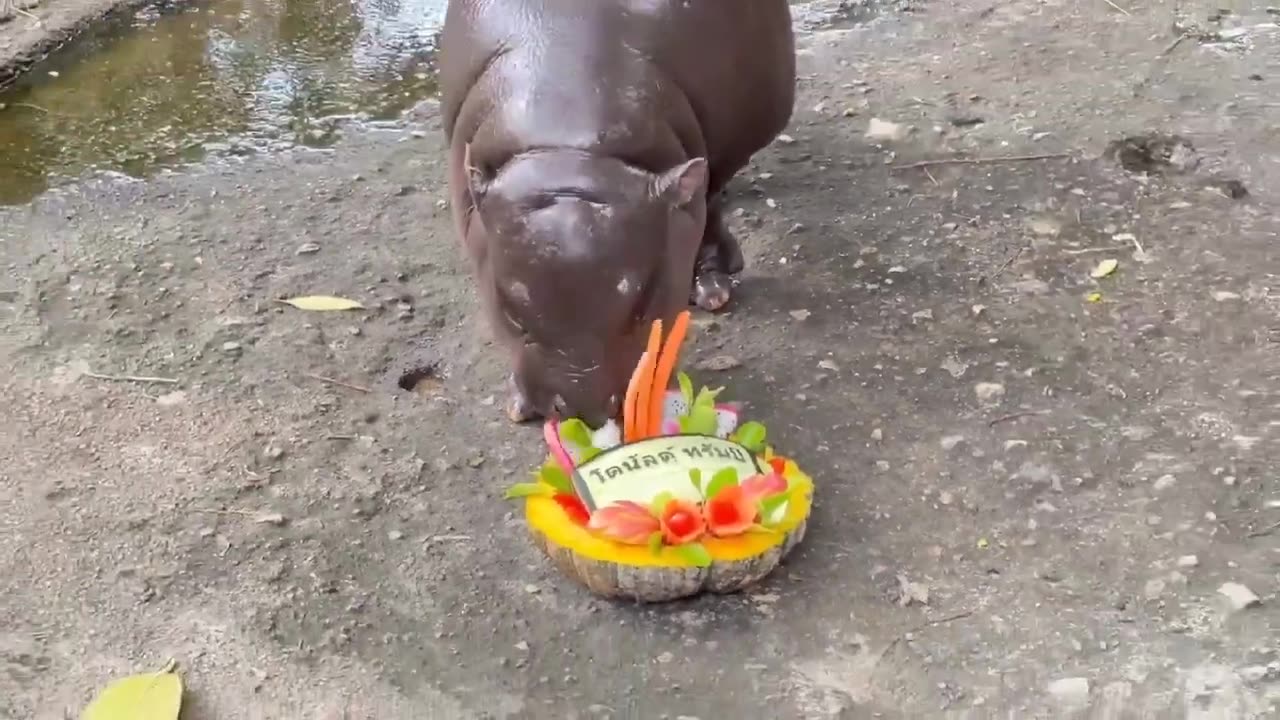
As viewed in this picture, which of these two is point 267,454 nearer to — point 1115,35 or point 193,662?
point 193,662

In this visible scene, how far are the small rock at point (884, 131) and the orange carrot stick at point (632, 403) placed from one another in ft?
5.34

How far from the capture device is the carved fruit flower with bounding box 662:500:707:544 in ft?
6.44

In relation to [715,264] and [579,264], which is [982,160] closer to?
[715,264]

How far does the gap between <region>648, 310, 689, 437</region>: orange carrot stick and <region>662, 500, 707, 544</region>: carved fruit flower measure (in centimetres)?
21

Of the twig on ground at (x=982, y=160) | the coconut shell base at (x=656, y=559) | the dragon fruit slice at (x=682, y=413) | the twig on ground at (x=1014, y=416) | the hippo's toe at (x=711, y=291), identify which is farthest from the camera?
the twig on ground at (x=982, y=160)

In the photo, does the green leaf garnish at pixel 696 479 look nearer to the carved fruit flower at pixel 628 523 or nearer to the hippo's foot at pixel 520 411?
the carved fruit flower at pixel 628 523

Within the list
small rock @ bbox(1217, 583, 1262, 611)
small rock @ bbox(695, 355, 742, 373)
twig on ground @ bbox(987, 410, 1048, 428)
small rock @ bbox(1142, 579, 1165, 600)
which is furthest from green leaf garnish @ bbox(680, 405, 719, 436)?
small rock @ bbox(1217, 583, 1262, 611)

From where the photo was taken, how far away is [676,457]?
2057 mm

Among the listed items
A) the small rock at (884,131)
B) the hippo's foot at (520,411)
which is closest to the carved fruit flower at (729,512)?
the hippo's foot at (520,411)

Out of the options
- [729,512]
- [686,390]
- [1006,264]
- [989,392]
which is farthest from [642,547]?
[1006,264]

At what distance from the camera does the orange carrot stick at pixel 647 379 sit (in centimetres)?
209

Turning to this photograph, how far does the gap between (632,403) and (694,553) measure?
286 mm

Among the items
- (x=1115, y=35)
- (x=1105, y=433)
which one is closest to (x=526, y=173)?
(x=1105, y=433)

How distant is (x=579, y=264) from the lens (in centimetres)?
201
